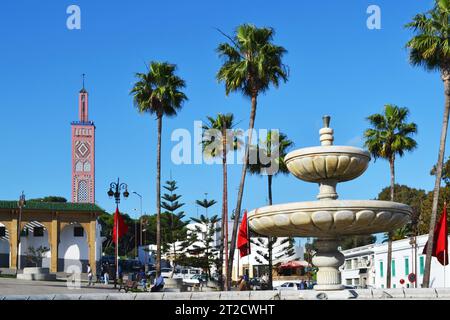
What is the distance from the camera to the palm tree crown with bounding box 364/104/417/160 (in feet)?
133

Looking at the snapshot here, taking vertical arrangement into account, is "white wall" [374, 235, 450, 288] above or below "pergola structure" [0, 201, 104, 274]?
below

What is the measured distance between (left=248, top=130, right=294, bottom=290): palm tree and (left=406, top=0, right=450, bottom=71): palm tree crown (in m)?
17.2

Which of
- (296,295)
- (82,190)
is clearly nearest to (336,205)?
(296,295)

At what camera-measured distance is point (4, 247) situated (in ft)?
180

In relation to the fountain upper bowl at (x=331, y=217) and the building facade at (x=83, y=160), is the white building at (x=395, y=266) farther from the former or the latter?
the building facade at (x=83, y=160)

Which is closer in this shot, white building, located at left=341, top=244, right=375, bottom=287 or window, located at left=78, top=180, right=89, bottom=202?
white building, located at left=341, top=244, right=375, bottom=287

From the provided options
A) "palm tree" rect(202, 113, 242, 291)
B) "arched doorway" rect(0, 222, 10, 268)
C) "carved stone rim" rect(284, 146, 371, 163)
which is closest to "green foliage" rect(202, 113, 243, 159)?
"palm tree" rect(202, 113, 242, 291)

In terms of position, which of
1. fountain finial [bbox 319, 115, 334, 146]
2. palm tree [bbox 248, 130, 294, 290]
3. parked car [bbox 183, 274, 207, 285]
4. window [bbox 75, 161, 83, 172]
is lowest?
parked car [bbox 183, 274, 207, 285]

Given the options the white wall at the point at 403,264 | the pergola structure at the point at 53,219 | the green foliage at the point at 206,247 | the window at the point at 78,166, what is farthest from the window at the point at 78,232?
the window at the point at 78,166

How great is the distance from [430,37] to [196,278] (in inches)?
1325

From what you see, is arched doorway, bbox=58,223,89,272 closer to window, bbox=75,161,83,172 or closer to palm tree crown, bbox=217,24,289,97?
palm tree crown, bbox=217,24,289,97

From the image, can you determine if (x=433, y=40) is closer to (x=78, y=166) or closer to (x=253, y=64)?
(x=253, y=64)

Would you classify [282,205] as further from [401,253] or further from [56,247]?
[56,247]
